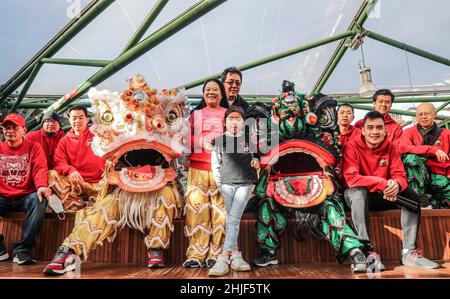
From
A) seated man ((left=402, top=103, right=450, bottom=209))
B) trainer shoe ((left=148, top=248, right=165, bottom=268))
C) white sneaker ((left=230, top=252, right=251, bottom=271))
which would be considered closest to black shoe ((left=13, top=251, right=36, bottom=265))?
trainer shoe ((left=148, top=248, right=165, bottom=268))

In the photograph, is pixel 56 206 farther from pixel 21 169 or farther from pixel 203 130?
pixel 203 130

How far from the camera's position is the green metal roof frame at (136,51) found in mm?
3158

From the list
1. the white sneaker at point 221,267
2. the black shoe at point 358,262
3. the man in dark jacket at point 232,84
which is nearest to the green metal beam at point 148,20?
the man in dark jacket at point 232,84

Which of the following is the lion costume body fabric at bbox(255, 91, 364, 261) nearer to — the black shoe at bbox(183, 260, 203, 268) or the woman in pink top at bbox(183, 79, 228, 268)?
the woman in pink top at bbox(183, 79, 228, 268)

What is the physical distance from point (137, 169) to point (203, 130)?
0.50m

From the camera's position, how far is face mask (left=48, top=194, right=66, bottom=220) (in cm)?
228

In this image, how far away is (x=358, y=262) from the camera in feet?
5.73

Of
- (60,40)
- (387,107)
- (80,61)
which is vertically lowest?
(387,107)

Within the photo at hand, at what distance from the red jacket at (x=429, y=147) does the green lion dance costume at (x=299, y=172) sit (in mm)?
956

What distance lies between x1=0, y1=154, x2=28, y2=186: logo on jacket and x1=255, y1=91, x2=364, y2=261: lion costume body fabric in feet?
5.76

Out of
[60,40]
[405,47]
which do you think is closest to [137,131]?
[60,40]

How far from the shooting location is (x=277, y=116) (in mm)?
2164

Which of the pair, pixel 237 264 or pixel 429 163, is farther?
pixel 429 163
